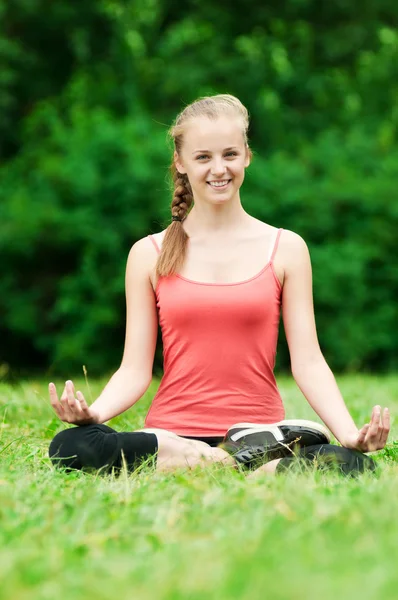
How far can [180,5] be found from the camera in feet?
55.0

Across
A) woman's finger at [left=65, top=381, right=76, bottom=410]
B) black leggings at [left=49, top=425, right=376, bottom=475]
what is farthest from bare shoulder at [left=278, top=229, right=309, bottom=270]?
woman's finger at [left=65, top=381, right=76, bottom=410]

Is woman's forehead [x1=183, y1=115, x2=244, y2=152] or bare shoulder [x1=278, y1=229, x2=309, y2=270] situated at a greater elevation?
woman's forehead [x1=183, y1=115, x2=244, y2=152]

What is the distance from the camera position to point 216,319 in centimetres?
376

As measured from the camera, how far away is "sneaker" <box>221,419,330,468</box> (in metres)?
3.48

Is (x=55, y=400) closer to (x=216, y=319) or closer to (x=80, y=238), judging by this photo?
(x=216, y=319)

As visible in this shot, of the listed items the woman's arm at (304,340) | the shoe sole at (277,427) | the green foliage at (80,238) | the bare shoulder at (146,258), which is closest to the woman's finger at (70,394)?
the shoe sole at (277,427)

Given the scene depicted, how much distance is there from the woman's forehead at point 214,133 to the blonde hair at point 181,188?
0.03m

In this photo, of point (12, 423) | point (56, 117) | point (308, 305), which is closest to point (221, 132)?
point (308, 305)

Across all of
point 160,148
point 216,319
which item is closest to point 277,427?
point 216,319

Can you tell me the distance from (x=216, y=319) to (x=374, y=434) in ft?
2.61

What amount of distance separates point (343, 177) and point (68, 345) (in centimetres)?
440

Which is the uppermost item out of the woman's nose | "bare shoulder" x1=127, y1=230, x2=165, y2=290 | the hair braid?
the woman's nose

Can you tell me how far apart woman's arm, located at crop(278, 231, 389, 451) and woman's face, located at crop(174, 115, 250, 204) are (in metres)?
0.32

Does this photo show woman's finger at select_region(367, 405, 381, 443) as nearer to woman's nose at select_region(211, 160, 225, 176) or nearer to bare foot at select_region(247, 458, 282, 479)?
bare foot at select_region(247, 458, 282, 479)
